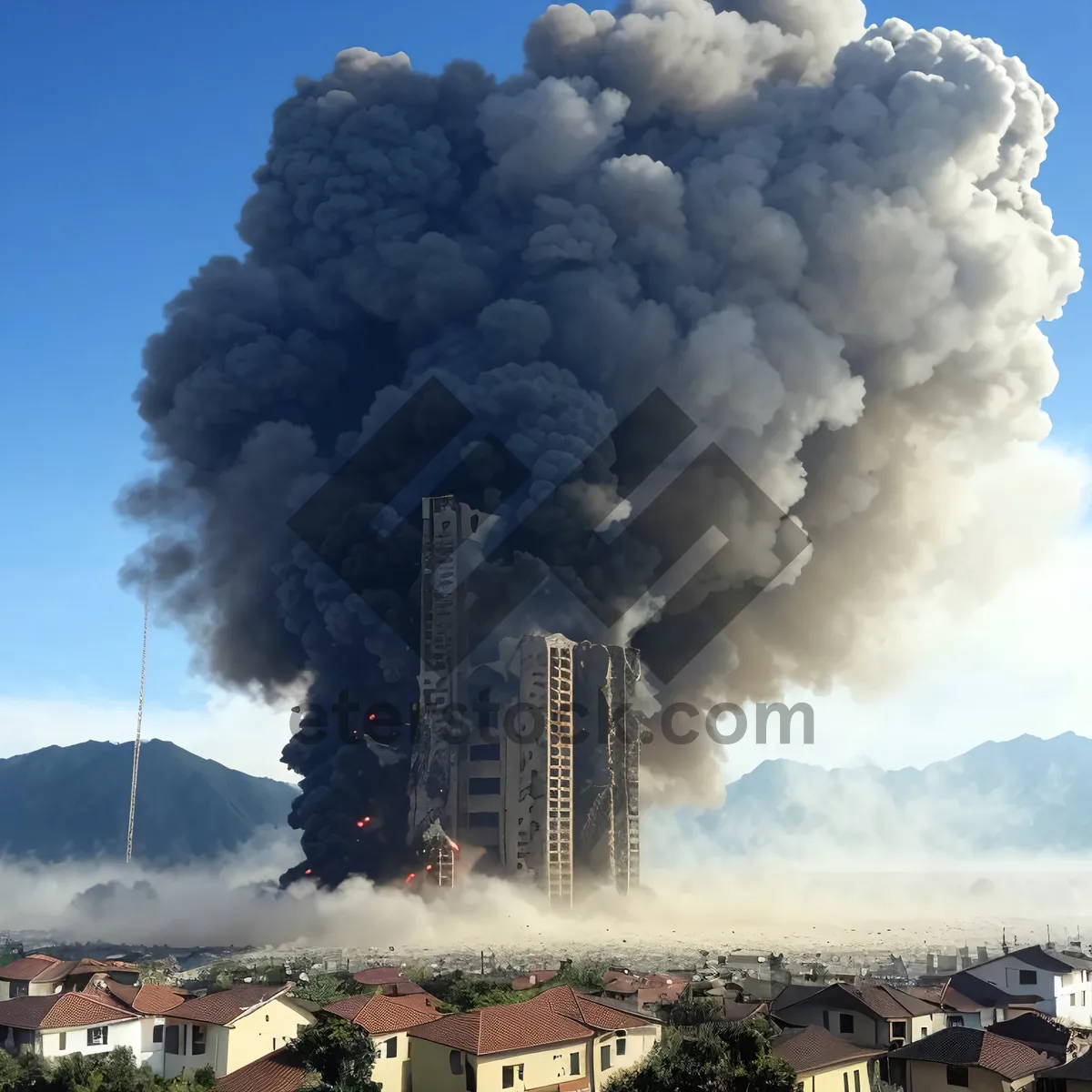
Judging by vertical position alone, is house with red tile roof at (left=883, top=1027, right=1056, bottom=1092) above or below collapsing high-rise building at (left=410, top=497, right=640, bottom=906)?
below

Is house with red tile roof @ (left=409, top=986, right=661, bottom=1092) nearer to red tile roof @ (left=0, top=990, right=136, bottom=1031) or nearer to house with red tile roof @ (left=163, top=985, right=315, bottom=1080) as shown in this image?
house with red tile roof @ (left=163, top=985, right=315, bottom=1080)

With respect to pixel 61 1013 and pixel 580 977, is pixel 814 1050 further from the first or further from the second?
pixel 61 1013

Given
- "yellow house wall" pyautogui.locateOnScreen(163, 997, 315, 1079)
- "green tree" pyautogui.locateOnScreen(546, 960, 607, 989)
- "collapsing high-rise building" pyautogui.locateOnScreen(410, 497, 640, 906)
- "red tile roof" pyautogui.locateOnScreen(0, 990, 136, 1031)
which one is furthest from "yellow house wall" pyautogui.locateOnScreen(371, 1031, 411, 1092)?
"collapsing high-rise building" pyautogui.locateOnScreen(410, 497, 640, 906)

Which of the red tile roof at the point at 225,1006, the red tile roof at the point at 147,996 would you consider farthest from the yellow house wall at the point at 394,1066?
the red tile roof at the point at 147,996

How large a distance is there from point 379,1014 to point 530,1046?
17.5 ft

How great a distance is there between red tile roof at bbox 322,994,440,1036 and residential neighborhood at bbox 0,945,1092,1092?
0.07 m

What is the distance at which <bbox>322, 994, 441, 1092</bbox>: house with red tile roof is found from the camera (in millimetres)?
41344

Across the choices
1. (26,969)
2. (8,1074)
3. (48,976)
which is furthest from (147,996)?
(26,969)

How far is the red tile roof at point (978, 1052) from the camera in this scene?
41.2m

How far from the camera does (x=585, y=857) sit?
9538 cm

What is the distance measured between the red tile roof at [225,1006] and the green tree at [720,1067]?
13775 mm

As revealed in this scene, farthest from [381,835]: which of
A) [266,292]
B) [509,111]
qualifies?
[509,111]

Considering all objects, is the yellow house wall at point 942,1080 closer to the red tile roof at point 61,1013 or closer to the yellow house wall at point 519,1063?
the yellow house wall at point 519,1063

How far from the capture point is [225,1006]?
45438 mm
